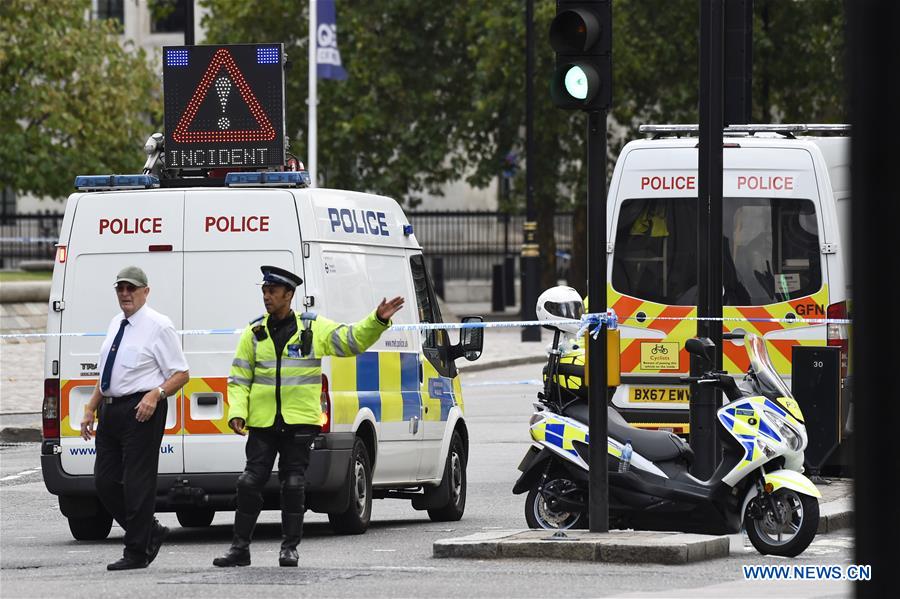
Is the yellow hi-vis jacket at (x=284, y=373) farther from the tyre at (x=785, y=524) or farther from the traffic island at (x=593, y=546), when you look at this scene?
the tyre at (x=785, y=524)

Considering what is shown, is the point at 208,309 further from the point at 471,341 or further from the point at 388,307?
the point at 388,307

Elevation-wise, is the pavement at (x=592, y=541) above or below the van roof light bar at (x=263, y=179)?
below

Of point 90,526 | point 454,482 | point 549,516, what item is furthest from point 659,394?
point 90,526

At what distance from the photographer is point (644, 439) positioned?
9.98 meters

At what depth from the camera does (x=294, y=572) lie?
343 inches

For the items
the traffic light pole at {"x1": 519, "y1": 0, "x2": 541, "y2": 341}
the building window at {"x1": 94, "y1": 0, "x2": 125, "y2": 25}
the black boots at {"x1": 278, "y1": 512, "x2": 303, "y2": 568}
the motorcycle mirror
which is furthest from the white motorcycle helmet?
the building window at {"x1": 94, "y1": 0, "x2": 125, "y2": 25}

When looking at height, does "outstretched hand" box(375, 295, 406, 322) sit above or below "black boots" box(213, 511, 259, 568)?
above

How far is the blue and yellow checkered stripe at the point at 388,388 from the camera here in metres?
10.5

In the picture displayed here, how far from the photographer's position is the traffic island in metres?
8.82

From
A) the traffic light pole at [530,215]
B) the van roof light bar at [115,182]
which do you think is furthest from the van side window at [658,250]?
the traffic light pole at [530,215]

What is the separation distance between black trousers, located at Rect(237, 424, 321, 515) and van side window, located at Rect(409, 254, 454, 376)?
9.31 ft

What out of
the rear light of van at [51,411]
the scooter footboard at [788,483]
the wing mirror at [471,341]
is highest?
the wing mirror at [471,341]

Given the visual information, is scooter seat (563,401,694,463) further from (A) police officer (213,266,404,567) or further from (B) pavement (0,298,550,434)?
(B) pavement (0,298,550,434)

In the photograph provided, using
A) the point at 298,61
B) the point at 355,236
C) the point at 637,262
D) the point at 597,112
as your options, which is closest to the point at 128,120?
the point at 298,61
